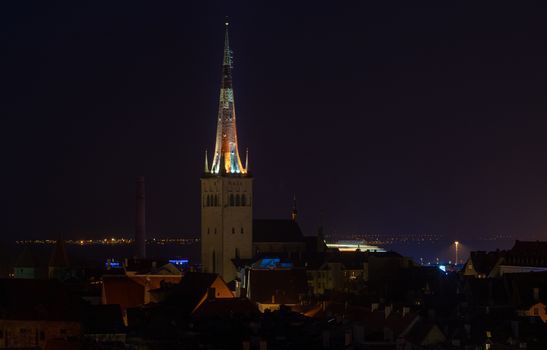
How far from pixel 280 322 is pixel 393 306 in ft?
32.3

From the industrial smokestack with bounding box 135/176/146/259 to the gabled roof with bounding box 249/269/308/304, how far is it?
61.1 metres

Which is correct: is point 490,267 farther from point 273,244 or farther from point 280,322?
point 280,322

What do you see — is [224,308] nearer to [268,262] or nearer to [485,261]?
[268,262]

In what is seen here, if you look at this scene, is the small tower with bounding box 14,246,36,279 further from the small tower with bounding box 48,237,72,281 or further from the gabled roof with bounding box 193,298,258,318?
the gabled roof with bounding box 193,298,258,318

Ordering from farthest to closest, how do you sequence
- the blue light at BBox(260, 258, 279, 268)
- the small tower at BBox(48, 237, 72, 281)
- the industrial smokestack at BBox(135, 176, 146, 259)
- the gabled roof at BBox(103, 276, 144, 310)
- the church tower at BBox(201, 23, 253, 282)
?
the industrial smokestack at BBox(135, 176, 146, 259)
the church tower at BBox(201, 23, 253, 282)
the small tower at BBox(48, 237, 72, 281)
the blue light at BBox(260, 258, 279, 268)
the gabled roof at BBox(103, 276, 144, 310)

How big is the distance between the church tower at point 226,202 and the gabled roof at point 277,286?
101 feet

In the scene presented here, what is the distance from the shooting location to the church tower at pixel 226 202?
139 meters

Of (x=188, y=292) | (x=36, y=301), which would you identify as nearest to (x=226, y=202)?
(x=188, y=292)

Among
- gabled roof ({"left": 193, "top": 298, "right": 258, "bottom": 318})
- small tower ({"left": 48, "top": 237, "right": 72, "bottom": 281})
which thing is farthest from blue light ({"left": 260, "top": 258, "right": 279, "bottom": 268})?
gabled roof ({"left": 193, "top": 298, "right": 258, "bottom": 318})

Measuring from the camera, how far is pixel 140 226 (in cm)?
16938

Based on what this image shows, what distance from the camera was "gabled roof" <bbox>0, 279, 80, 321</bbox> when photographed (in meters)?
72.4

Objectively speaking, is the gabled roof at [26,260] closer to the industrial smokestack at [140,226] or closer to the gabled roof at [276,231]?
the gabled roof at [276,231]

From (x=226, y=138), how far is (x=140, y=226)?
32.4 meters

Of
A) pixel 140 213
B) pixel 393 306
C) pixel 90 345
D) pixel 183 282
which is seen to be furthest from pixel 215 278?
pixel 140 213
